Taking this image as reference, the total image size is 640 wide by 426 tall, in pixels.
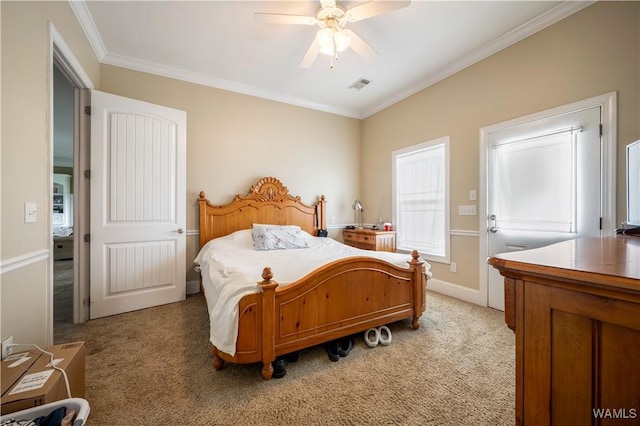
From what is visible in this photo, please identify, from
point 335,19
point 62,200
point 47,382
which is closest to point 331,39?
point 335,19

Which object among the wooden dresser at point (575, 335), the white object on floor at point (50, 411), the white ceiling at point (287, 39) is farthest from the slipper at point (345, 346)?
the white ceiling at point (287, 39)

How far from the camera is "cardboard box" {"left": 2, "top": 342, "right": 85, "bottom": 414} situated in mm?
940

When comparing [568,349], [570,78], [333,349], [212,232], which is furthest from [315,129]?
[568,349]

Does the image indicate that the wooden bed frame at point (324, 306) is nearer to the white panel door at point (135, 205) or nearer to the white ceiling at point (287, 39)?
the white panel door at point (135, 205)

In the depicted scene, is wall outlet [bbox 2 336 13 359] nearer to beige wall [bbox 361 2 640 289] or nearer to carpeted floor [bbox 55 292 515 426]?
carpeted floor [bbox 55 292 515 426]

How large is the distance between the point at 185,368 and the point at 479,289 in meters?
2.92

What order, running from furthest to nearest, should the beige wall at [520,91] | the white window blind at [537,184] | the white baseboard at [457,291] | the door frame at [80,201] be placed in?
the white baseboard at [457,291] < the door frame at [80,201] < the white window blind at [537,184] < the beige wall at [520,91]

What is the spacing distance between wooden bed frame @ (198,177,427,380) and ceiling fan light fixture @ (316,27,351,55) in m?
1.83

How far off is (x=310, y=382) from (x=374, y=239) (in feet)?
7.74

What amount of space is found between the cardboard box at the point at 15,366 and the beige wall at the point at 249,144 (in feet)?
6.45

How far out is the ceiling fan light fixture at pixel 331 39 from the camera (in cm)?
205

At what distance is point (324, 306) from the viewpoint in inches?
70.3

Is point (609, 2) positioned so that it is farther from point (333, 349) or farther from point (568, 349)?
point (333, 349)

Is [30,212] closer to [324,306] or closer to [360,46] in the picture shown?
[324,306]
